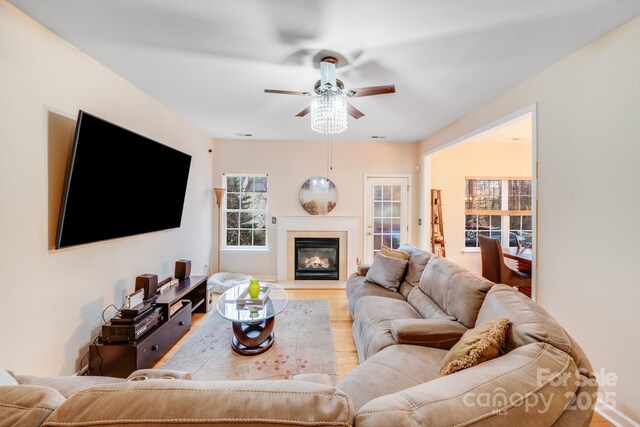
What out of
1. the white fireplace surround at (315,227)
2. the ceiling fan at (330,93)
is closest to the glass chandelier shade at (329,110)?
the ceiling fan at (330,93)

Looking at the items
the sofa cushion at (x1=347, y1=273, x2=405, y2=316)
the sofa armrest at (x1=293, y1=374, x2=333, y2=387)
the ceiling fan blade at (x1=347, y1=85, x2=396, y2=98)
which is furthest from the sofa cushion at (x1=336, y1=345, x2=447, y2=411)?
the ceiling fan blade at (x1=347, y1=85, x2=396, y2=98)

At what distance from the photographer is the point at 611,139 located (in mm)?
1796

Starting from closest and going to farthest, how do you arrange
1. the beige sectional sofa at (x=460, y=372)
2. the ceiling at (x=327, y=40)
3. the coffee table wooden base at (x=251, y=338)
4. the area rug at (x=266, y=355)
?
the beige sectional sofa at (x=460, y=372), the ceiling at (x=327, y=40), the area rug at (x=266, y=355), the coffee table wooden base at (x=251, y=338)

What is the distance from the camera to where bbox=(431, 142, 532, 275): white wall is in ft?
15.8

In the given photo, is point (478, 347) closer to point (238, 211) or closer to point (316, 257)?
point (316, 257)

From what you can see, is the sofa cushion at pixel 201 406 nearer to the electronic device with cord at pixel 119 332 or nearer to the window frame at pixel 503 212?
the electronic device with cord at pixel 119 332

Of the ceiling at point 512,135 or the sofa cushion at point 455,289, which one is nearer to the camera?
the sofa cushion at point 455,289

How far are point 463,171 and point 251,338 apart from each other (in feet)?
15.1

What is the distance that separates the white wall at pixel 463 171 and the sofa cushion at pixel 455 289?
2703 millimetres

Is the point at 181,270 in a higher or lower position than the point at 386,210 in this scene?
lower

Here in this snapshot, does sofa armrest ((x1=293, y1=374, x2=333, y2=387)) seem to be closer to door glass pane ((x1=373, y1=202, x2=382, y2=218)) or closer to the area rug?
the area rug

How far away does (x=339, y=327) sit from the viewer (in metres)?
3.05

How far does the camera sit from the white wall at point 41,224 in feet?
5.25

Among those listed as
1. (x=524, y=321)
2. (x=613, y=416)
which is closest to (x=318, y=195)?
(x=524, y=321)
